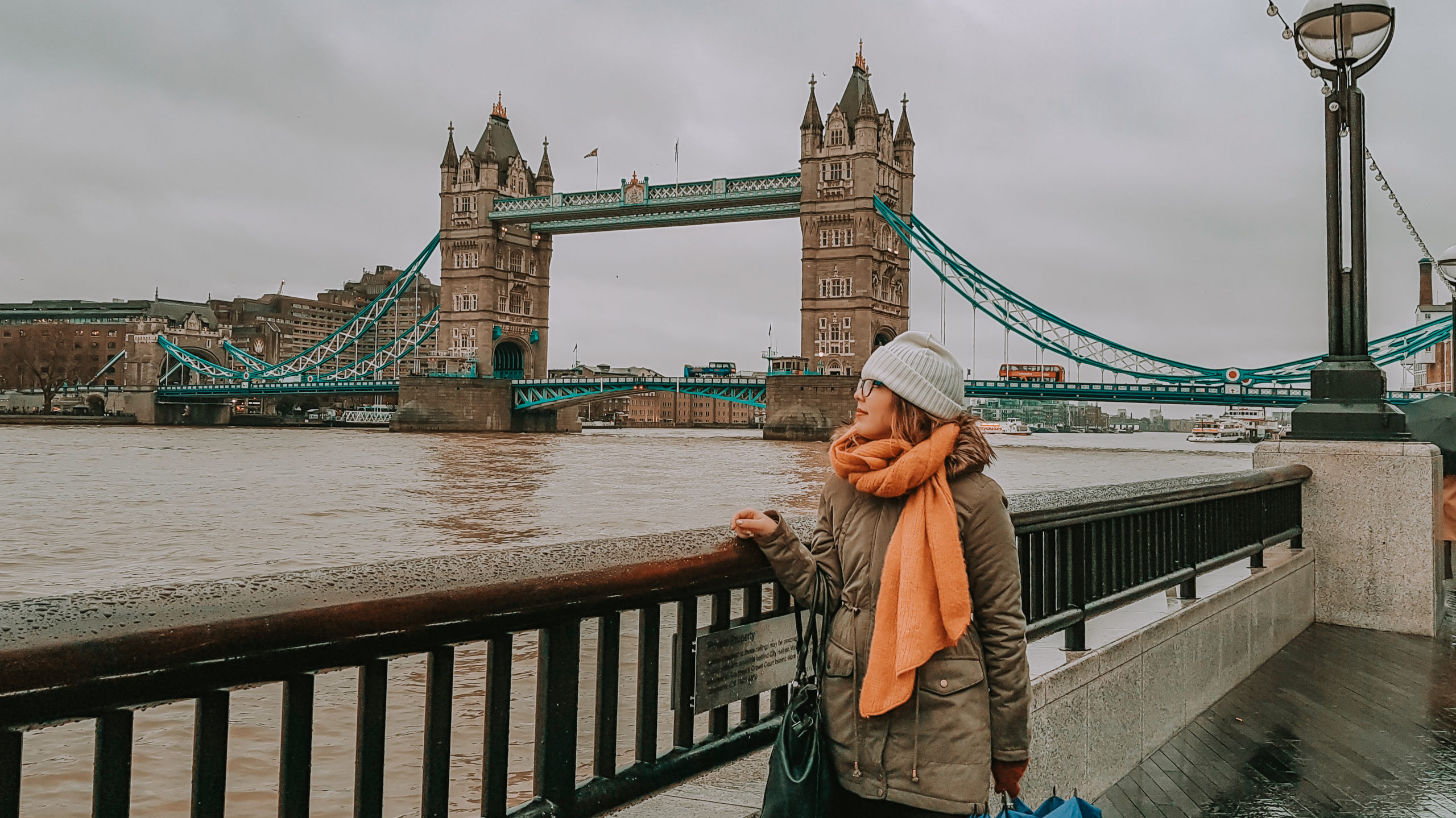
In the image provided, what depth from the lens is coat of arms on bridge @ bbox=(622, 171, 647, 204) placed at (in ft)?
173

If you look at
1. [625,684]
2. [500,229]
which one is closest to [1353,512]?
[625,684]

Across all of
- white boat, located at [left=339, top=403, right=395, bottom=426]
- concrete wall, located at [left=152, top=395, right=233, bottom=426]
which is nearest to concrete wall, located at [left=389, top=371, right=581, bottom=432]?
concrete wall, located at [left=152, top=395, right=233, bottom=426]

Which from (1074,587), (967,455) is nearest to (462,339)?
(1074,587)

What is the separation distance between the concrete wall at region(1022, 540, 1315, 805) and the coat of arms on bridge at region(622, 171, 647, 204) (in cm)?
5008

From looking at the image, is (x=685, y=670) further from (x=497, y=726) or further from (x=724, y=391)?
(x=724, y=391)

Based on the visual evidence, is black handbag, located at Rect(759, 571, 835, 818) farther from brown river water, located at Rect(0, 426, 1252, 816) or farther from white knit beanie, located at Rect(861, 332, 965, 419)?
brown river water, located at Rect(0, 426, 1252, 816)

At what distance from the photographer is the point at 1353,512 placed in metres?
5.09

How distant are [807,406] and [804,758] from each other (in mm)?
42057

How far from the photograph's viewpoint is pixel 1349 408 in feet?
17.0

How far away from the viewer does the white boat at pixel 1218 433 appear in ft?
222

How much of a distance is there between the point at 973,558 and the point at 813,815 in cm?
48

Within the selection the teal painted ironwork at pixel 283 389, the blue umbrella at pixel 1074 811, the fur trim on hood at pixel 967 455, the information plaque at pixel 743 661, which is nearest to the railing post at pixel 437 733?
the information plaque at pixel 743 661

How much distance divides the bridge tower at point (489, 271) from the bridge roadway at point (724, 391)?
225 inches

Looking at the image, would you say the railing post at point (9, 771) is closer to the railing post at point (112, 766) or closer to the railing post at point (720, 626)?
the railing post at point (112, 766)
